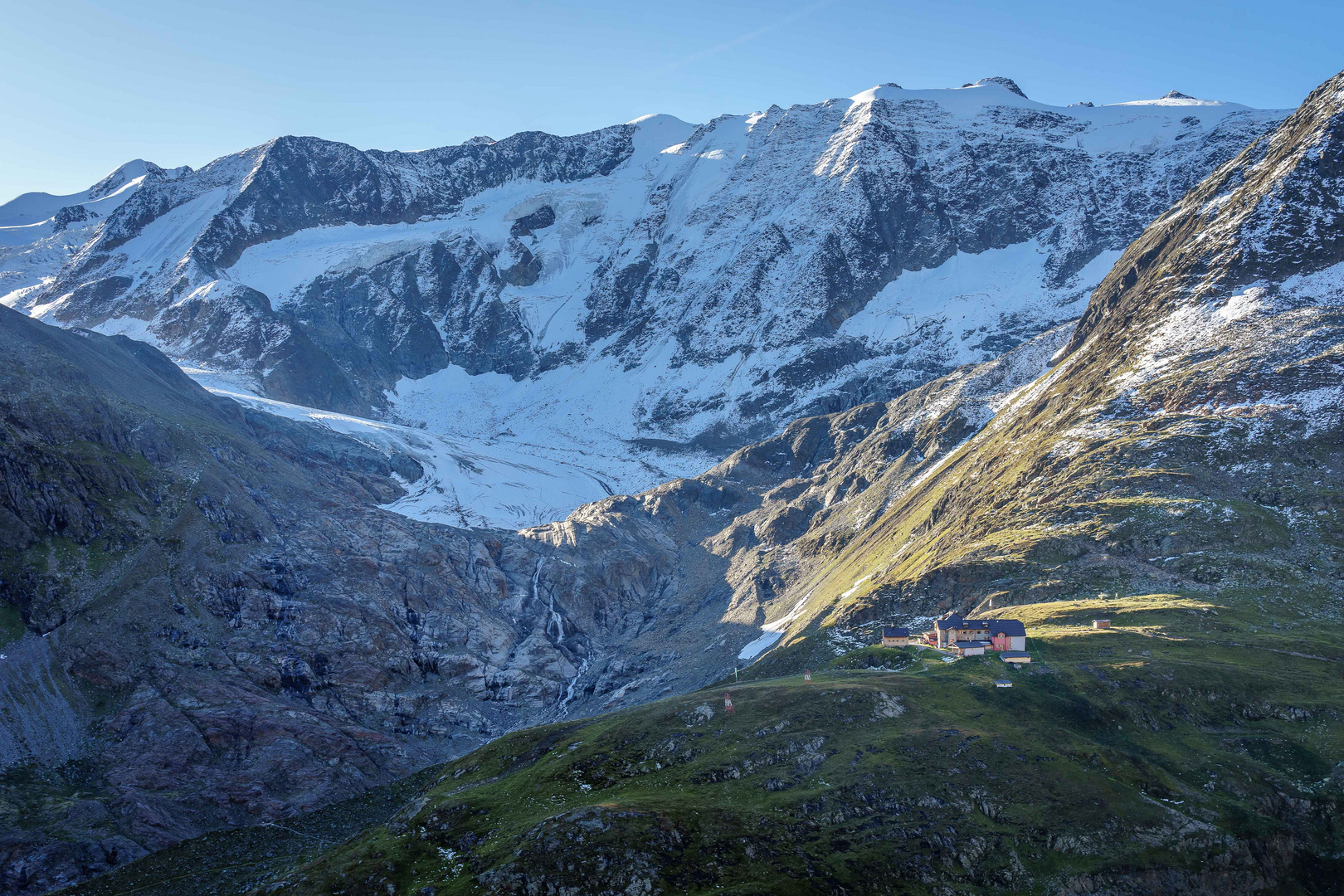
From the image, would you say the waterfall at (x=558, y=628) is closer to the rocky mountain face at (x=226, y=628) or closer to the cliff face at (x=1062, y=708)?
the rocky mountain face at (x=226, y=628)

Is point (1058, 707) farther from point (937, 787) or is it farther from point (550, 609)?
point (550, 609)

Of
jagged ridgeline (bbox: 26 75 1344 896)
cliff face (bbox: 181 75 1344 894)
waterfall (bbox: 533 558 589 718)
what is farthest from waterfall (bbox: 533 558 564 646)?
cliff face (bbox: 181 75 1344 894)

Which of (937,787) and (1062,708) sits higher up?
(1062,708)

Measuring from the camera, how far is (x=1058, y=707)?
68.1m

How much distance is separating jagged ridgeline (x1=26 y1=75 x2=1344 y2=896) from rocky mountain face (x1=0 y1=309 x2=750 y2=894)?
40.9ft

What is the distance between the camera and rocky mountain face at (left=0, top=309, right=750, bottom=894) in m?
100

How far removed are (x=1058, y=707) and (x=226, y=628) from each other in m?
115

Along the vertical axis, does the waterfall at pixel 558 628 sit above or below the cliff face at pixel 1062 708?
below

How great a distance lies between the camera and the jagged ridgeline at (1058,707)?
55312 millimetres

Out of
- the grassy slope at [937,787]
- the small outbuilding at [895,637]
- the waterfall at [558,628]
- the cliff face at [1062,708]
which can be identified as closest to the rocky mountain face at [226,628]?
the waterfall at [558,628]

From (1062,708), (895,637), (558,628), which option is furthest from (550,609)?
(1062,708)

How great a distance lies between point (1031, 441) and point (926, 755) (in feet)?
286

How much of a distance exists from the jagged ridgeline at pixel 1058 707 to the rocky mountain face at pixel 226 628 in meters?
12.5

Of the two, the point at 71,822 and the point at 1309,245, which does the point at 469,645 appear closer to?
the point at 71,822
